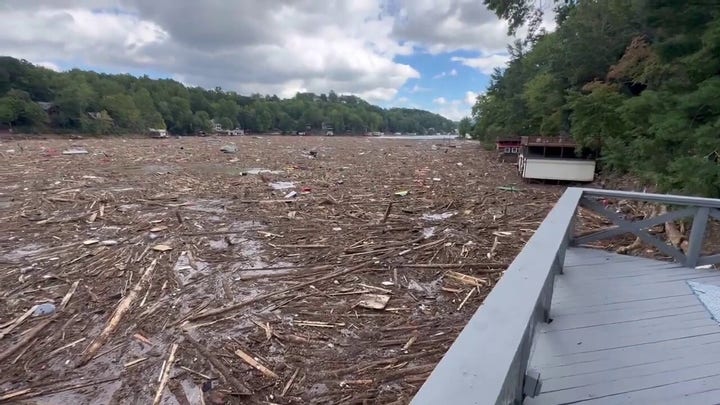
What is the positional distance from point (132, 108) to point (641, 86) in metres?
70.4

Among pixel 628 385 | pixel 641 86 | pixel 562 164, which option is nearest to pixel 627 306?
pixel 628 385

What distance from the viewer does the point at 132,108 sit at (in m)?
64.2

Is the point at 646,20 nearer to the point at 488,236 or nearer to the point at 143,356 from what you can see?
the point at 488,236

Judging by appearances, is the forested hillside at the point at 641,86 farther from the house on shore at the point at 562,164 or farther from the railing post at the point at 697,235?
the railing post at the point at 697,235

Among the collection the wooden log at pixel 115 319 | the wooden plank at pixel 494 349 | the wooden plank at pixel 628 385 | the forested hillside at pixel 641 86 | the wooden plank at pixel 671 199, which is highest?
the forested hillside at pixel 641 86

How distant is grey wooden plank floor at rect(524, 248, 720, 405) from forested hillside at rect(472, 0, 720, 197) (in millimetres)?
4528

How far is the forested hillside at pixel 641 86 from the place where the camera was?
6766 mm

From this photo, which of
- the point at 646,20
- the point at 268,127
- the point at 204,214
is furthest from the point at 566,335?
the point at 268,127

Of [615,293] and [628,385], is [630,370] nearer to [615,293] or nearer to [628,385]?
[628,385]

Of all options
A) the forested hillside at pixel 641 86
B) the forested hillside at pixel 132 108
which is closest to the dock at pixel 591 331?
the forested hillside at pixel 641 86

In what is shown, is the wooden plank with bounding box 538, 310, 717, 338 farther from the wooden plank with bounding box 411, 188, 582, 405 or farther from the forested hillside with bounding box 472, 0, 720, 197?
the forested hillside with bounding box 472, 0, 720, 197

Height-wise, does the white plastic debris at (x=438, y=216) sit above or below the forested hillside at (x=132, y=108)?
below

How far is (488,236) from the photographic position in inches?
306

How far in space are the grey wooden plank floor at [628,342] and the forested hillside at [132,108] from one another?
6432cm
